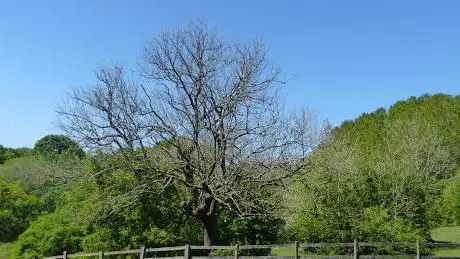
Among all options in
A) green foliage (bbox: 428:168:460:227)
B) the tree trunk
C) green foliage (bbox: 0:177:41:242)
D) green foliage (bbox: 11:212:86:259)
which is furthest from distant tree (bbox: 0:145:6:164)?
the tree trunk

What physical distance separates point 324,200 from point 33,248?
617 inches

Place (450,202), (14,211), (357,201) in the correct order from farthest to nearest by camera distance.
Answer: (450,202), (14,211), (357,201)

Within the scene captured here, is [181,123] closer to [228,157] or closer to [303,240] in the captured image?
[228,157]

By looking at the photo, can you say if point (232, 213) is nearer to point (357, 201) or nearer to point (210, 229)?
point (210, 229)

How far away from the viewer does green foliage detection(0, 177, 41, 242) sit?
46125mm

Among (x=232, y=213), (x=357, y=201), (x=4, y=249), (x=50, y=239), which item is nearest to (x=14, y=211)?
(x=4, y=249)

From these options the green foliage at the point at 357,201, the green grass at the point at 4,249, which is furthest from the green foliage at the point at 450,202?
the green grass at the point at 4,249

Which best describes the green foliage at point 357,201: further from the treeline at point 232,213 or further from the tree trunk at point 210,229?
the tree trunk at point 210,229

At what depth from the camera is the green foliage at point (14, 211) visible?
151 ft

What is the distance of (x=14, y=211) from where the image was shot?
1848 inches

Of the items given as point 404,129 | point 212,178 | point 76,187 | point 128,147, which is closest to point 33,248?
point 76,187

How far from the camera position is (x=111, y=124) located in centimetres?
2141

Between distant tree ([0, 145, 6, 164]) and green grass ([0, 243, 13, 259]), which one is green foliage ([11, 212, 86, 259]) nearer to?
green grass ([0, 243, 13, 259])

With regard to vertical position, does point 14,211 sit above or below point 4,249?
above
